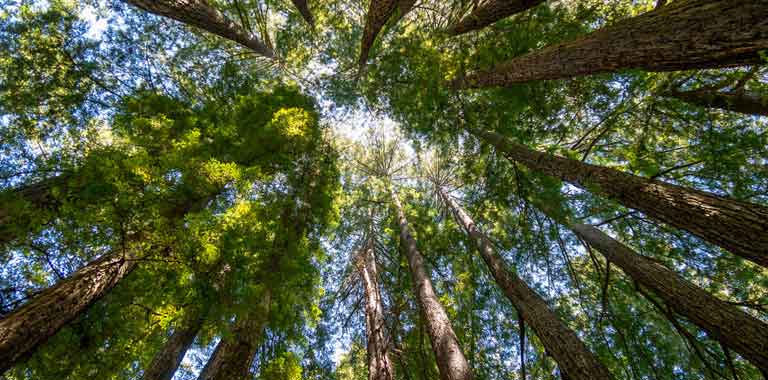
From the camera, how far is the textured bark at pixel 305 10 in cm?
755

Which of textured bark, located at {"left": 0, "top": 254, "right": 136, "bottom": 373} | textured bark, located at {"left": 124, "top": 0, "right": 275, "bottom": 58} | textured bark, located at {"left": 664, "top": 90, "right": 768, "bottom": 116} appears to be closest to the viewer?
textured bark, located at {"left": 0, "top": 254, "right": 136, "bottom": 373}

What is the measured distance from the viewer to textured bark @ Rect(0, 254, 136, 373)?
2600mm

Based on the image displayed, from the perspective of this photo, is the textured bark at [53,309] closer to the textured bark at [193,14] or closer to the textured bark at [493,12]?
the textured bark at [193,14]

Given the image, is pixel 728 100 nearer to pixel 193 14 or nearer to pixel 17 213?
pixel 17 213

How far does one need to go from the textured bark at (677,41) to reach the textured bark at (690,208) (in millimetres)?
1363

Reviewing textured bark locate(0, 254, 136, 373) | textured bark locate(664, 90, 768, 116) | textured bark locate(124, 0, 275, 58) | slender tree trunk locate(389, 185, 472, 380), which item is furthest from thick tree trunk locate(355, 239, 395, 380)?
textured bark locate(124, 0, 275, 58)

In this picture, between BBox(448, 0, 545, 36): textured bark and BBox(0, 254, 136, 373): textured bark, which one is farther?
BBox(448, 0, 545, 36): textured bark

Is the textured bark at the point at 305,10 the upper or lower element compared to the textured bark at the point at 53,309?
upper

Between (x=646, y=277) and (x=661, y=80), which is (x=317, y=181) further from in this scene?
(x=661, y=80)

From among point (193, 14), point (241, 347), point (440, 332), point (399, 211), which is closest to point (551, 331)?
point (440, 332)

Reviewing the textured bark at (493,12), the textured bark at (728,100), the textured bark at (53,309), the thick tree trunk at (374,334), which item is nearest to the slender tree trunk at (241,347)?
the textured bark at (53,309)

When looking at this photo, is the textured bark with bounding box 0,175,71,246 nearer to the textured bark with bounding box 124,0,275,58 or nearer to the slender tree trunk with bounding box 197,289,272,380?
the slender tree trunk with bounding box 197,289,272,380

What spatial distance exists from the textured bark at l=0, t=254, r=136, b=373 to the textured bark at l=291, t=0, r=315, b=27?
24.4 feet

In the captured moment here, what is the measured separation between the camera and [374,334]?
4.91 meters
